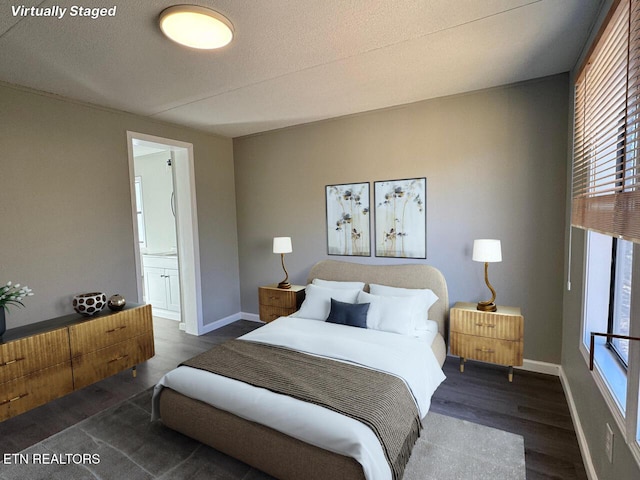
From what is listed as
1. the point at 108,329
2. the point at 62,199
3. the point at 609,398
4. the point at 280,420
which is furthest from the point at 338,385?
the point at 62,199

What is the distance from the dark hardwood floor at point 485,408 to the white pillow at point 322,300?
1158 mm

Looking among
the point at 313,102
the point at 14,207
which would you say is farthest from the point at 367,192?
the point at 14,207

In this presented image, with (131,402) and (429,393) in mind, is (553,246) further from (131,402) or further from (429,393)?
(131,402)

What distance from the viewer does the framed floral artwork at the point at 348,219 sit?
3.68 meters

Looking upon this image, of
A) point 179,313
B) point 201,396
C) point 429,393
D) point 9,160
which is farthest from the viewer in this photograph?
point 179,313

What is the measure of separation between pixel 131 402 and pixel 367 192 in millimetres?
3044

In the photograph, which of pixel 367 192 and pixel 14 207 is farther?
pixel 367 192

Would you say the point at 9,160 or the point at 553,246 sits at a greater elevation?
the point at 9,160

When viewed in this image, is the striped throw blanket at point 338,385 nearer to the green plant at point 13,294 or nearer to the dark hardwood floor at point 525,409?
the dark hardwood floor at point 525,409

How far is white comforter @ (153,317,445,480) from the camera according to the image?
5.06ft

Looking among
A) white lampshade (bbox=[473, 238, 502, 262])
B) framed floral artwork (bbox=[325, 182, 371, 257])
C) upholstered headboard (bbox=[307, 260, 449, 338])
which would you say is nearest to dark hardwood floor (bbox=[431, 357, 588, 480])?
upholstered headboard (bbox=[307, 260, 449, 338])

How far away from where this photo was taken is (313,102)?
3.22 metres

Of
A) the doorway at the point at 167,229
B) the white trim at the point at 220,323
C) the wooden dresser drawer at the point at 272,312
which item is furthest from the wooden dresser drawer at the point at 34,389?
the wooden dresser drawer at the point at 272,312

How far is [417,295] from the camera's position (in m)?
3.02
